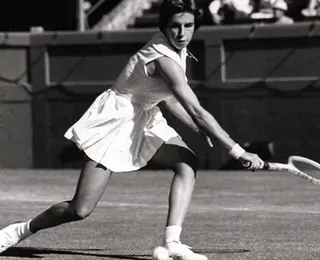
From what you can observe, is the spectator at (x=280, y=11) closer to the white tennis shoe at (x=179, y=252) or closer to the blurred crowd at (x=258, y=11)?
the blurred crowd at (x=258, y=11)

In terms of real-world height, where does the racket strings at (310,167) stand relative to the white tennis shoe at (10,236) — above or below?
above

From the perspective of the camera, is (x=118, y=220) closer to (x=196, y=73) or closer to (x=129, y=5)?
(x=196, y=73)

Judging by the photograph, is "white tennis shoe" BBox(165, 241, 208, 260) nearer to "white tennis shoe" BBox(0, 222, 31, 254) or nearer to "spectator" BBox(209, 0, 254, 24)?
"white tennis shoe" BBox(0, 222, 31, 254)

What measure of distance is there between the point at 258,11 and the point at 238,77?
9.19ft

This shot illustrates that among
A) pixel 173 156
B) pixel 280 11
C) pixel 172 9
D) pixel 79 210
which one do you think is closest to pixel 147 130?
pixel 173 156

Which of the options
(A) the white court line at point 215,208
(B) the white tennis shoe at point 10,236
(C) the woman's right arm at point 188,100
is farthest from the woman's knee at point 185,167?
(A) the white court line at point 215,208

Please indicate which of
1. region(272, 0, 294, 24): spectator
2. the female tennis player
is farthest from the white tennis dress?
region(272, 0, 294, 24): spectator

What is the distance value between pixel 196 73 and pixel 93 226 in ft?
26.3

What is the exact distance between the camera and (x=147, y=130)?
7.84m

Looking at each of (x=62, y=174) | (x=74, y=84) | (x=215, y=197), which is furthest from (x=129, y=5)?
(x=215, y=197)

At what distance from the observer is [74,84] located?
18.7 meters

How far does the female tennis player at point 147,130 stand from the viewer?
293 inches

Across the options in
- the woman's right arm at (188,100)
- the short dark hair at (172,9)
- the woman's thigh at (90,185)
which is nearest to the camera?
the woman's right arm at (188,100)

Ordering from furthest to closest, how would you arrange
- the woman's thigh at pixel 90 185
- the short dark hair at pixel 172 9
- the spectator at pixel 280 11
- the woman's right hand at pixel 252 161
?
the spectator at pixel 280 11
the woman's thigh at pixel 90 185
the short dark hair at pixel 172 9
the woman's right hand at pixel 252 161
